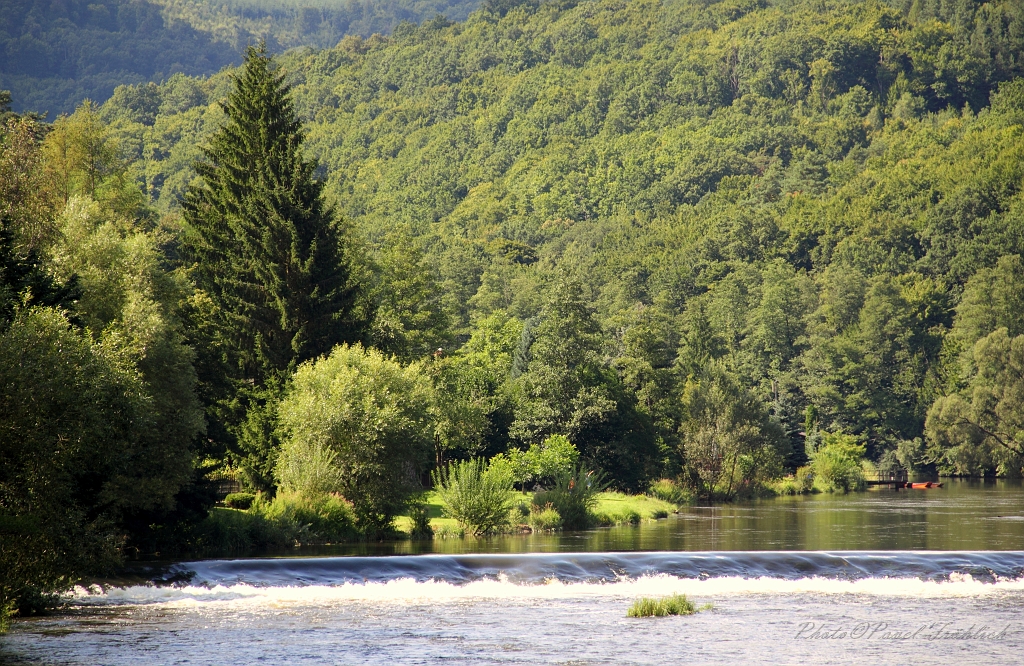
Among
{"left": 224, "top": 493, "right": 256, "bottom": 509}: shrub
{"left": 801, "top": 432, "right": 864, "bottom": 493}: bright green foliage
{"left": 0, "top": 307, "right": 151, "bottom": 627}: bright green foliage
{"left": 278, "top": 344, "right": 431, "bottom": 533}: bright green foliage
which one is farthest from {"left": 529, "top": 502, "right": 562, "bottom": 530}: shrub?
{"left": 801, "top": 432, "right": 864, "bottom": 493}: bright green foliage

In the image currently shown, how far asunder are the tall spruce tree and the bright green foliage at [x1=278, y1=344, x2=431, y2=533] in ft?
21.3

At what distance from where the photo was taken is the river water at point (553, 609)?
23406mm

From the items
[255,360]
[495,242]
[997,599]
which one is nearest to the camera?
[997,599]

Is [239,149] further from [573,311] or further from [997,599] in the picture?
[997,599]

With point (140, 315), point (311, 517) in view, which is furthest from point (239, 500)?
point (140, 315)

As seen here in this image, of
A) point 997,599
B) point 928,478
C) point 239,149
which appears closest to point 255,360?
point 239,149

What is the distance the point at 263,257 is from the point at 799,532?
2891cm

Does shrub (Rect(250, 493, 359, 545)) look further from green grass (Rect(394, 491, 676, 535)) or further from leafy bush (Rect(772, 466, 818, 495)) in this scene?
leafy bush (Rect(772, 466, 818, 495))

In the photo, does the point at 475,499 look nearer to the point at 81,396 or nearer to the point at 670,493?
the point at 81,396

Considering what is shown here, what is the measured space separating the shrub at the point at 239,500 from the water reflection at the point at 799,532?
7.58 m

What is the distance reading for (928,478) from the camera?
399ft

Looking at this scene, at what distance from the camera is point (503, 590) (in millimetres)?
31516

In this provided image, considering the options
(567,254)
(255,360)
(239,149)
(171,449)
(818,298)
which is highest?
(567,254)

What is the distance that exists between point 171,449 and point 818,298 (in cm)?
13482
